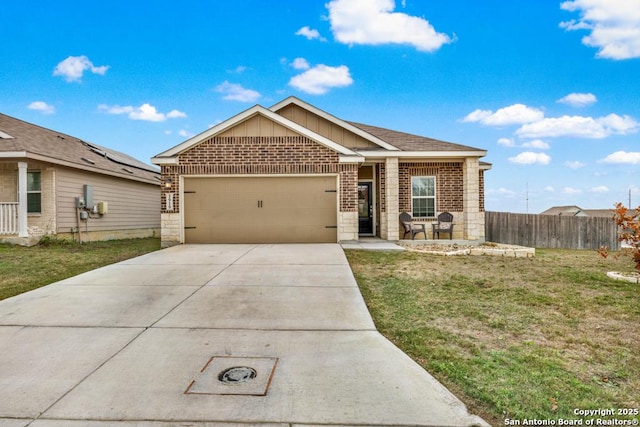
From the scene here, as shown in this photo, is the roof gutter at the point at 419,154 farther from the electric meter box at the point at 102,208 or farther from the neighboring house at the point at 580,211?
the neighboring house at the point at 580,211

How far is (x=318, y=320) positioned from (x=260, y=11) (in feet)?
41.6

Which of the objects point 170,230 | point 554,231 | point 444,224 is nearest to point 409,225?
point 444,224

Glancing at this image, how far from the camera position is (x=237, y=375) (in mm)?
2727

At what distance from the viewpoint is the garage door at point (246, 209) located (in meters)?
11.0

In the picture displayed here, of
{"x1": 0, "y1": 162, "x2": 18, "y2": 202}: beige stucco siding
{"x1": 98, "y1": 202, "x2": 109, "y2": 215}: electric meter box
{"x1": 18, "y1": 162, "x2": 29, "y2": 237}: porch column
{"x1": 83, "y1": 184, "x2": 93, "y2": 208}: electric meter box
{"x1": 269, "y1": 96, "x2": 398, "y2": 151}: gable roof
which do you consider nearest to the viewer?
{"x1": 18, "y1": 162, "x2": 29, "y2": 237}: porch column

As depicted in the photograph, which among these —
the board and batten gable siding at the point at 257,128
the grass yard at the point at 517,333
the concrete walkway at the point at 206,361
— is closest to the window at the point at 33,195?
the board and batten gable siding at the point at 257,128

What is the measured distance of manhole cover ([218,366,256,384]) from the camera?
2.64 metres

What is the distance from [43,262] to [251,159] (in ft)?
19.0

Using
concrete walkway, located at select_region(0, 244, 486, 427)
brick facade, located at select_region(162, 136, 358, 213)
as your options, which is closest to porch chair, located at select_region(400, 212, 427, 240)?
brick facade, located at select_region(162, 136, 358, 213)

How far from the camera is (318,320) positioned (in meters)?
4.00

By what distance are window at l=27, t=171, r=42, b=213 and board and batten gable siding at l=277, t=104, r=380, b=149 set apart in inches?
344

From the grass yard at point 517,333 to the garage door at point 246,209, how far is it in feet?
14.4

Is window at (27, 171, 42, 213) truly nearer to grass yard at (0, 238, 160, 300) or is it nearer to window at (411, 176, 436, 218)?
grass yard at (0, 238, 160, 300)

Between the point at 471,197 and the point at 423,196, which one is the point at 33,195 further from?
the point at 471,197
